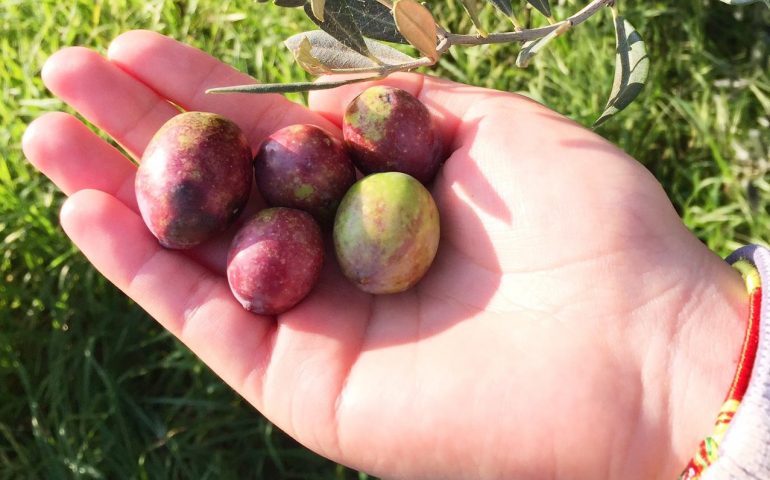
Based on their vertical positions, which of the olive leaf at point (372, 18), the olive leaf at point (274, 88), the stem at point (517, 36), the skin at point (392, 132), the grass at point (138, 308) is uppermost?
the stem at point (517, 36)

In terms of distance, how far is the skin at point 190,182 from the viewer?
7.18ft

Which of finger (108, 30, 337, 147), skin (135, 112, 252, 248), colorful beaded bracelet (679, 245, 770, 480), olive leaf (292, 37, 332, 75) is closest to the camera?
colorful beaded bracelet (679, 245, 770, 480)

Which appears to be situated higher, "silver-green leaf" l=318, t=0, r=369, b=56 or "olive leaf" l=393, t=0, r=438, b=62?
"olive leaf" l=393, t=0, r=438, b=62

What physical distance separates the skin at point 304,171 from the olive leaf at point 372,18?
327mm

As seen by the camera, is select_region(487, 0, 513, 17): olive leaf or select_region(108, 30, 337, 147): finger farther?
Result: select_region(108, 30, 337, 147): finger

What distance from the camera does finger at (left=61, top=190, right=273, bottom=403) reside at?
7.06 ft

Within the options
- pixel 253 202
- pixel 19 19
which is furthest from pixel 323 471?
pixel 19 19

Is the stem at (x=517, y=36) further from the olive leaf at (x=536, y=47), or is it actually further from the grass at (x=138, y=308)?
the grass at (x=138, y=308)

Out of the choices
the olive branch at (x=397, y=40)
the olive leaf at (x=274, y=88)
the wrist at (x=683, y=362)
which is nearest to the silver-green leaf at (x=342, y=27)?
the olive branch at (x=397, y=40)

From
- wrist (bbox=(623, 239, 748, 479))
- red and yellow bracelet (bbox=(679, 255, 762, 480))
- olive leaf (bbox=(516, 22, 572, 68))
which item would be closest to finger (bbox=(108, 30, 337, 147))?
olive leaf (bbox=(516, 22, 572, 68))

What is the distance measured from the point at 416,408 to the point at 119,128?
1.33 metres

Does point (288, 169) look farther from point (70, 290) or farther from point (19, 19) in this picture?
point (19, 19)

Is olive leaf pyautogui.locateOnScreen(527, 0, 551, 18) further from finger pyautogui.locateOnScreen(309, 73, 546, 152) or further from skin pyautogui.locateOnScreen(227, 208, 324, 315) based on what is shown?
skin pyautogui.locateOnScreen(227, 208, 324, 315)

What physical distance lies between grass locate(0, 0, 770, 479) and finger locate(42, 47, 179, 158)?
710mm
